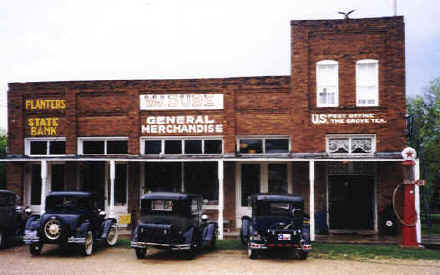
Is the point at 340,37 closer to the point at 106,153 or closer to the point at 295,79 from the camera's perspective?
the point at 295,79

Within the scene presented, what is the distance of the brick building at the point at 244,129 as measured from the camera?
52.7 ft

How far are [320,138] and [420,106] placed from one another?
13648 mm

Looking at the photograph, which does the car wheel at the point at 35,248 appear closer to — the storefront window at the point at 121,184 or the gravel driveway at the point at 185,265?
the gravel driveway at the point at 185,265

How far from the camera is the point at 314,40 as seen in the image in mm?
16500

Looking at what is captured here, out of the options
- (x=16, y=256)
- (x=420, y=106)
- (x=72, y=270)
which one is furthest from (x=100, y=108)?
(x=420, y=106)

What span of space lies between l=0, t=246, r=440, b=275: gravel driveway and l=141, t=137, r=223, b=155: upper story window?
5558mm

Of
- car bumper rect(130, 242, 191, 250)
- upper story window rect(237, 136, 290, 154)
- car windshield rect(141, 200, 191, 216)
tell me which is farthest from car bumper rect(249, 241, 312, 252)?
upper story window rect(237, 136, 290, 154)

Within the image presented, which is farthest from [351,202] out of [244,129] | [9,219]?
[9,219]

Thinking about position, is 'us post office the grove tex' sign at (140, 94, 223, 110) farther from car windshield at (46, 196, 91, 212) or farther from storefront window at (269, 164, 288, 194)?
car windshield at (46, 196, 91, 212)

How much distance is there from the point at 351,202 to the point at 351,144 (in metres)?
2.24

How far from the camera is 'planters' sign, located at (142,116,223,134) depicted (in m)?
16.8

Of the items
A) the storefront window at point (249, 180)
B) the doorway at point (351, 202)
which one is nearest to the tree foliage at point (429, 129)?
the doorway at point (351, 202)

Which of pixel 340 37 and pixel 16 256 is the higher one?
pixel 340 37

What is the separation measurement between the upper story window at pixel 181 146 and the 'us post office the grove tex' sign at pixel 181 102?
4.05 ft
